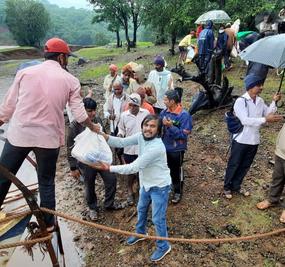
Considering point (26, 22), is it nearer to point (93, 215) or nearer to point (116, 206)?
point (116, 206)

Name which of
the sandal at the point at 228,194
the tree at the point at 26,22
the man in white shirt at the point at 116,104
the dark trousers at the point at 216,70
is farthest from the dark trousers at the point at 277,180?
the tree at the point at 26,22

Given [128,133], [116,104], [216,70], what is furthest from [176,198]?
[216,70]

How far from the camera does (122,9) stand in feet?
102

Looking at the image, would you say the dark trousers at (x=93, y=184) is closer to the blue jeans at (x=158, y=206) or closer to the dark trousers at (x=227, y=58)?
the blue jeans at (x=158, y=206)

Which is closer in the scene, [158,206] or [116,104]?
[158,206]

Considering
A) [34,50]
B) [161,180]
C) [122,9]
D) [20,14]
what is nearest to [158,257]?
[161,180]

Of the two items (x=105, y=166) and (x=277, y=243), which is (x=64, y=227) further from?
(x=277, y=243)

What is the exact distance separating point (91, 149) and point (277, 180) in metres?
2.80

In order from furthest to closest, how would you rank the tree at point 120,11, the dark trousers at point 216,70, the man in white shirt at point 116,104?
the tree at point 120,11 < the dark trousers at point 216,70 < the man in white shirt at point 116,104

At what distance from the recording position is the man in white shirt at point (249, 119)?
423cm

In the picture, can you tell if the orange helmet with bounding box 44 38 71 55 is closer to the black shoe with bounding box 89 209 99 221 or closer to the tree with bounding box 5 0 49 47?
the black shoe with bounding box 89 209 99 221

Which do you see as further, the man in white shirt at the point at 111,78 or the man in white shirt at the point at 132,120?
the man in white shirt at the point at 111,78

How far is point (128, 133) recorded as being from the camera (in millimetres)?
4957

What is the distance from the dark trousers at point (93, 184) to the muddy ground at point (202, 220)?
0.23 metres
